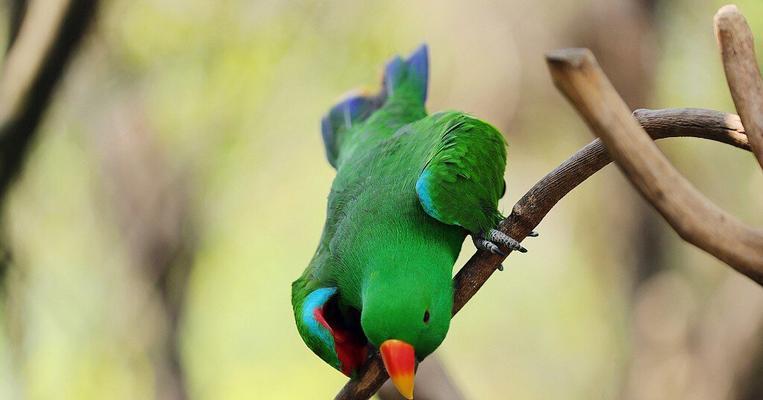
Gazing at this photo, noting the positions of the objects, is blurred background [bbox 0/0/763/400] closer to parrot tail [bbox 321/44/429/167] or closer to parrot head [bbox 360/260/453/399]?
parrot tail [bbox 321/44/429/167]

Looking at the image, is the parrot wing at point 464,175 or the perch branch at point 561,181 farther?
the parrot wing at point 464,175

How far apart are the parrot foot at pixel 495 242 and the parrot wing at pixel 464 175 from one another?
0.07ft

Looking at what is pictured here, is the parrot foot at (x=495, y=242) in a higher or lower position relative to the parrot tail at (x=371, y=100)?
lower

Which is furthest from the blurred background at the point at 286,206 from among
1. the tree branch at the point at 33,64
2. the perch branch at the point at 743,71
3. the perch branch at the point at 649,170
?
the perch branch at the point at 649,170

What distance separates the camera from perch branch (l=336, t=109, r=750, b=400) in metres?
1.63

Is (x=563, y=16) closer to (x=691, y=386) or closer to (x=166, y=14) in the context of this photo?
(x=691, y=386)

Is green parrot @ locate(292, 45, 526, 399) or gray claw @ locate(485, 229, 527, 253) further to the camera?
gray claw @ locate(485, 229, 527, 253)

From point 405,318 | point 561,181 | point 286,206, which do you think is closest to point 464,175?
point 561,181

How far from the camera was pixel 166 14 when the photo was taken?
5.02 m

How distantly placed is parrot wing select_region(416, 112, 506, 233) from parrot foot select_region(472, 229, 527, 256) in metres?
0.02

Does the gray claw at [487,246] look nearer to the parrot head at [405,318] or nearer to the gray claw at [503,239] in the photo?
the gray claw at [503,239]

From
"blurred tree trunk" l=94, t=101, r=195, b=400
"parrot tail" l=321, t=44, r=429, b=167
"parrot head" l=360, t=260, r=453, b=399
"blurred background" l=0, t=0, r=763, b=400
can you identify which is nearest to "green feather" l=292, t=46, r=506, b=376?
"parrot head" l=360, t=260, r=453, b=399

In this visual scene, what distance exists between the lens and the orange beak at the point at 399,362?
1.81 m

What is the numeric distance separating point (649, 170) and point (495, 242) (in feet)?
2.92
